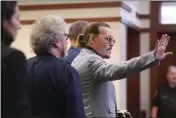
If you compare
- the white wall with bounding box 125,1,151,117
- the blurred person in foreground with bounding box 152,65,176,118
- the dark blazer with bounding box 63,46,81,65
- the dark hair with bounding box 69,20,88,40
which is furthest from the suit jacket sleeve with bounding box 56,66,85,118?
the white wall with bounding box 125,1,151,117

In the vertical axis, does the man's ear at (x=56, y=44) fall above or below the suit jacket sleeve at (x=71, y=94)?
above

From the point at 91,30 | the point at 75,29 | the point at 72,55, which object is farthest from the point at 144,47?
the point at 91,30

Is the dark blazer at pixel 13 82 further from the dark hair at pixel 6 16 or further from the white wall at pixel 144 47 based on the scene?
the white wall at pixel 144 47

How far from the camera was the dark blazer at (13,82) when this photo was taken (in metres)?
1.26

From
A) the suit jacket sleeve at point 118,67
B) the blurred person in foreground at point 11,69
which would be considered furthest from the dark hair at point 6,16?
the suit jacket sleeve at point 118,67

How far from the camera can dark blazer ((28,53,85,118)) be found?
1.57 m

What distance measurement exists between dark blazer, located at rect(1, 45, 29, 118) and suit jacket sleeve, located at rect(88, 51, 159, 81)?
45 cm

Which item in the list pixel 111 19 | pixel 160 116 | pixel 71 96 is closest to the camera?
pixel 71 96

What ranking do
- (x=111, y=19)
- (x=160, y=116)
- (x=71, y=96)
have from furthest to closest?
(x=111, y=19), (x=160, y=116), (x=71, y=96)

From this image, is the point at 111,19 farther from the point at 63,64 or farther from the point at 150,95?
the point at 63,64

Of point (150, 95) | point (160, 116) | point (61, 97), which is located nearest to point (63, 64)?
point (61, 97)

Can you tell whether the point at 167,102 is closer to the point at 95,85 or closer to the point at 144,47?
the point at 95,85

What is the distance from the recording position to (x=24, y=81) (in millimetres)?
1295

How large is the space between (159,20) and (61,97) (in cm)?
370
